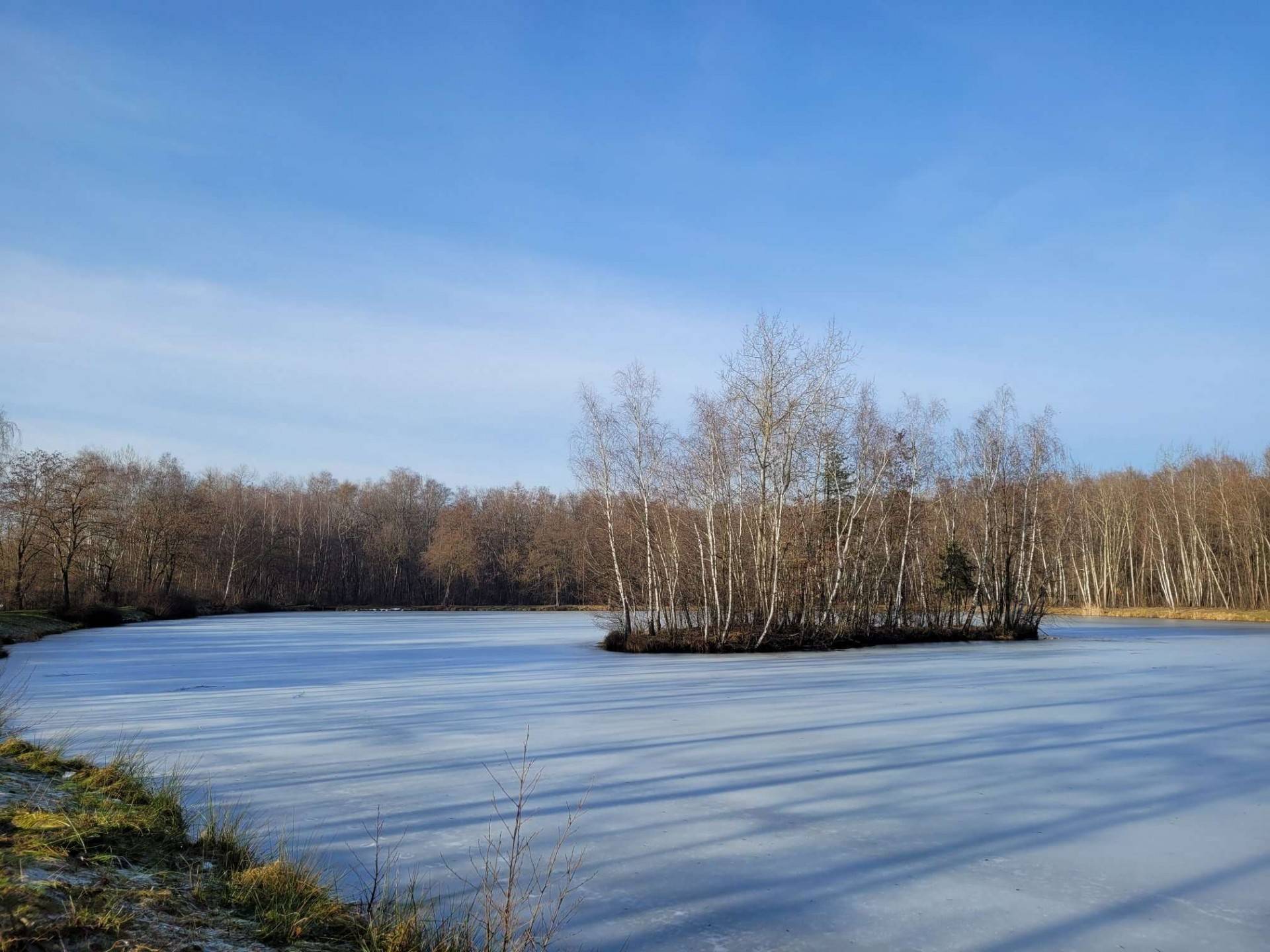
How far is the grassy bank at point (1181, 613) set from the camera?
35531mm

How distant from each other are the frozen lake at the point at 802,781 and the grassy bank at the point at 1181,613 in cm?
2707

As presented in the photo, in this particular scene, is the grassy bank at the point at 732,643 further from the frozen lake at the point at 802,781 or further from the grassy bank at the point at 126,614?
the grassy bank at the point at 126,614

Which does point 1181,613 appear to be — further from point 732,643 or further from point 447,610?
point 447,610

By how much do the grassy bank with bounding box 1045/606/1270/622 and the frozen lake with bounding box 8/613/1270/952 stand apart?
1066 inches

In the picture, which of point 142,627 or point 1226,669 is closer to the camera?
point 1226,669

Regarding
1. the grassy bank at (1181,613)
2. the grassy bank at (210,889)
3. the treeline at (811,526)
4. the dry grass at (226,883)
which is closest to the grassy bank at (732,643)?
the treeline at (811,526)

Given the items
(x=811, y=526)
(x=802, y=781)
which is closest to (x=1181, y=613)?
(x=811, y=526)

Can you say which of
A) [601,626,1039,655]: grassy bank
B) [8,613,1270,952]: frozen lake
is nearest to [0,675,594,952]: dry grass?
[8,613,1270,952]: frozen lake

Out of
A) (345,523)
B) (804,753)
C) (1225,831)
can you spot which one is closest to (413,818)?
(804,753)

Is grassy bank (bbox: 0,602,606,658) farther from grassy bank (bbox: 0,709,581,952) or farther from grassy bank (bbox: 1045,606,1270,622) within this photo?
grassy bank (bbox: 1045,606,1270,622)

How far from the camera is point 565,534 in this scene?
5312cm

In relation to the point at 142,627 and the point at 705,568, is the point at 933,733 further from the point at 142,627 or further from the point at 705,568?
the point at 142,627

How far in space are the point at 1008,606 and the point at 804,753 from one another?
21.0 metres

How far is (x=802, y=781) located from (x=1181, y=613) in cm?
4132
